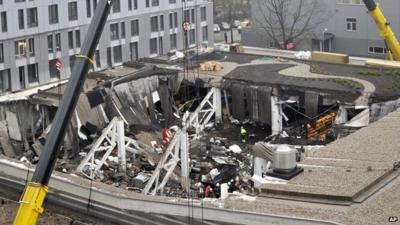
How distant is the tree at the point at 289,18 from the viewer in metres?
39.6

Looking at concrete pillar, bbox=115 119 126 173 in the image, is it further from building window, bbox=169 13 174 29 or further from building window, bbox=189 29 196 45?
building window, bbox=189 29 196 45

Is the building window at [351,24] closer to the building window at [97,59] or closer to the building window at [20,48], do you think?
the building window at [97,59]

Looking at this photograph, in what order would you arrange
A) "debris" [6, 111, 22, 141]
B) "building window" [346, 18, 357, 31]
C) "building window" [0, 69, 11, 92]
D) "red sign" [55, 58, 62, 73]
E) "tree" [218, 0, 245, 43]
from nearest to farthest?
"debris" [6, 111, 22, 141] → "red sign" [55, 58, 62, 73] → "building window" [0, 69, 11, 92] → "building window" [346, 18, 357, 31] → "tree" [218, 0, 245, 43]

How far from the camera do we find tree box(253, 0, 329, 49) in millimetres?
39594

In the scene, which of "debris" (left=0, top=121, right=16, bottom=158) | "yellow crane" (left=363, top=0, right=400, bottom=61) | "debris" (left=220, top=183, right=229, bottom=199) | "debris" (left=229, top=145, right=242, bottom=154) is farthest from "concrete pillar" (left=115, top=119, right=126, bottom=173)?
"yellow crane" (left=363, top=0, right=400, bottom=61)

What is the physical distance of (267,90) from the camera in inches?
907

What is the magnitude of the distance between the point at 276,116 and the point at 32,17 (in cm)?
1527

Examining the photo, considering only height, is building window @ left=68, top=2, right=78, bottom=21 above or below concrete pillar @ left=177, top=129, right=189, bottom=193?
above

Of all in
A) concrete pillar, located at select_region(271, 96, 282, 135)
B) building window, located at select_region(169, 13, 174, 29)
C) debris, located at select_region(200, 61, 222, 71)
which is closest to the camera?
concrete pillar, located at select_region(271, 96, 282, 135)

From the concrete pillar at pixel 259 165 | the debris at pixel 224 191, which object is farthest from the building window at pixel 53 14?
the debris at pixel 224 191

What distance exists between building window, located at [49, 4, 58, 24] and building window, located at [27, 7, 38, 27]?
0.79 m

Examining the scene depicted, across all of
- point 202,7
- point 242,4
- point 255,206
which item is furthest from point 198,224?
point 242,4

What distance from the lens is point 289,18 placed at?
134 feet

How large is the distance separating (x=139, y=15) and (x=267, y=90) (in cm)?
1692
